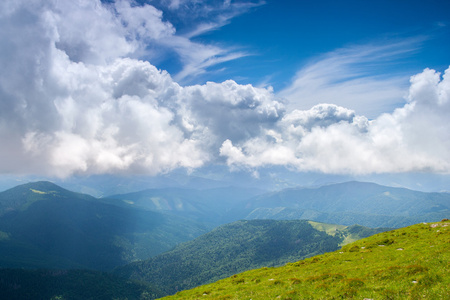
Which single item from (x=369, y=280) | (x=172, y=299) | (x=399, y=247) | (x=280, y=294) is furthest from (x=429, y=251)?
(x=172, y=299)

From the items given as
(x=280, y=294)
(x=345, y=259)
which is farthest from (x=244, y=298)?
(x=345, y=259)

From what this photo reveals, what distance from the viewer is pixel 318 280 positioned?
1251 inches

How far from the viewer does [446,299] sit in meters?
19.6

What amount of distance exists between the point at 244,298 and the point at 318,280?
9792 mm

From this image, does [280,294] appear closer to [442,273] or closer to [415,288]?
[415,288]

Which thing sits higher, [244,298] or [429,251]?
[429,251]

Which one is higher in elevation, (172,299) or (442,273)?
(442,273)

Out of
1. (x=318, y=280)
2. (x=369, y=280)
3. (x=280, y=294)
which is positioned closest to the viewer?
(x=369, y=280)

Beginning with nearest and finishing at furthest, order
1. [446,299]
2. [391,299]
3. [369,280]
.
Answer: [446,299] → [391,299] → [369,280]

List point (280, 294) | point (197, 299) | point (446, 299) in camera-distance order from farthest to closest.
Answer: point (197, 299) → point (280, 294) → point (446, 299)

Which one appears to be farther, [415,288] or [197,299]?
[197,299]

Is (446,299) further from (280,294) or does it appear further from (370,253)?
(370,253)

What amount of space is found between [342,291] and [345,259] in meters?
22.0

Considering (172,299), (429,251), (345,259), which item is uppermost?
(429,251)
